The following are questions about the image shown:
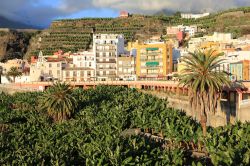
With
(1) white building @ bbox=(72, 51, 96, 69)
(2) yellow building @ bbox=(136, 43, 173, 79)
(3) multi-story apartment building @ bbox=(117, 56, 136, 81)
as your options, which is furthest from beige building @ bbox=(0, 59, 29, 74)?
(2) yellow building @ bbox=(136, 43, 173, 79)

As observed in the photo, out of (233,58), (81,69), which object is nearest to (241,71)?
(233,58)

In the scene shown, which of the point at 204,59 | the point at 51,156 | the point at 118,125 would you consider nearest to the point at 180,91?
the point at 118,125

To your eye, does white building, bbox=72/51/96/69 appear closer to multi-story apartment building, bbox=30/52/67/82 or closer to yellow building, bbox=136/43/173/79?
multi-story apartment building, bbox=30/52/67/82

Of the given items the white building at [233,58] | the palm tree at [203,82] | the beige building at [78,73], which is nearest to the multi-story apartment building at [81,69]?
the beige building at [78,73]

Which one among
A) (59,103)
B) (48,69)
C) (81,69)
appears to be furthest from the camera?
(48,69)

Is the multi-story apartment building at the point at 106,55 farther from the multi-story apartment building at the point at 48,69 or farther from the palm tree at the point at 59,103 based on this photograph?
the palm tree at the point at 59,103

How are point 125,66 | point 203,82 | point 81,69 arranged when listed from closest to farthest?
point 203,82, point 125,66, point 81,69

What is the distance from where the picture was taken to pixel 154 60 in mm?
131375

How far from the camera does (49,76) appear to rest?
14350cm

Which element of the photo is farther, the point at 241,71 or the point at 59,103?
the point at 241,71

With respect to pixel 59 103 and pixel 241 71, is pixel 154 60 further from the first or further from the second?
pixel 59 103

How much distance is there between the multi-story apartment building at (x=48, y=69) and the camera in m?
142

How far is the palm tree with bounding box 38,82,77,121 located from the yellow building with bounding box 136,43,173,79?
60.1 metres

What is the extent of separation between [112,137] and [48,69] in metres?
104
